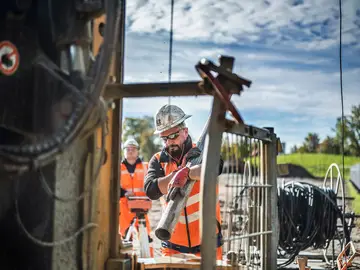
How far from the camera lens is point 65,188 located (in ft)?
8.82

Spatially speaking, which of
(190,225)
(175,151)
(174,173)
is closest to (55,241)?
(174,173)

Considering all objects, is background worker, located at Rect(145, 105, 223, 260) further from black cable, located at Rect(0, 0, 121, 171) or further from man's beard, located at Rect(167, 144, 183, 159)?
black cable, located at Rect(0, 0, 121, 171)

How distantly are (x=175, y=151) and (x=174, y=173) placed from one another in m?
0.30

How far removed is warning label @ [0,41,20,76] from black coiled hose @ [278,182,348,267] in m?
5.35

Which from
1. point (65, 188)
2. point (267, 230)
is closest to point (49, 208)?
point (65, 188)

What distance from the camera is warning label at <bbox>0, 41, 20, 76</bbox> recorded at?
8.73 ft

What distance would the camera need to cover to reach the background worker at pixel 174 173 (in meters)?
4.59

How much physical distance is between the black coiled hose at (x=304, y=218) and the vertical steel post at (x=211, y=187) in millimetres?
4928

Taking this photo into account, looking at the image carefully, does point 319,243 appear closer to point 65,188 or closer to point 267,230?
point 267,230

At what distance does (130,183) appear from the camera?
883 centimetres

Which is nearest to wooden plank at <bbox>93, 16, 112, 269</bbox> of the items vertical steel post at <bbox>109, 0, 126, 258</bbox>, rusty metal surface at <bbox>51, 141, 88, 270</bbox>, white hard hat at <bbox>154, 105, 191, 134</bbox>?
vertical steel post at <bbox>109, 0, 126, 258</bbox>

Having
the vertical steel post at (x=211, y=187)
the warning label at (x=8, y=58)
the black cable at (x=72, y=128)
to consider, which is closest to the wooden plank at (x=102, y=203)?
the black cable at (x=72, y=128)

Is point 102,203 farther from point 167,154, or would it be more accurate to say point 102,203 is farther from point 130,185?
point 130,185

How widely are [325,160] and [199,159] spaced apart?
40.1 meters
